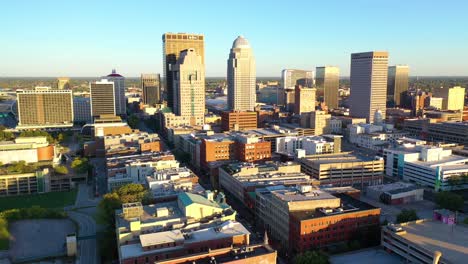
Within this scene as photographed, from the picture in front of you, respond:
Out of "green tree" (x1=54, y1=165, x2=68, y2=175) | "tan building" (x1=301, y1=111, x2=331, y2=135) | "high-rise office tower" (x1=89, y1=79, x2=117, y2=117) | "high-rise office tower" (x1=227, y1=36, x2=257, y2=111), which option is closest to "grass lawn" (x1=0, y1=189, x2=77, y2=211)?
"green tree" (x1=54, y1=165, x2=68, y2=175)

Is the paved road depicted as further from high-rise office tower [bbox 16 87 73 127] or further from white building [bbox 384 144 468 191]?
high-rise office tower [bbox 16 87 73 127]

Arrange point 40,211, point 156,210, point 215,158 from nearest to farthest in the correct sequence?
point 156,210, point 40,211, point 215,158

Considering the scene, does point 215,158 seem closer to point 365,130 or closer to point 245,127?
point 245,127

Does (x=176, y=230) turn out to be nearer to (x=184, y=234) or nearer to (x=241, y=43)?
(x=184, y=234)

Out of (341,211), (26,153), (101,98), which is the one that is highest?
(101,98)

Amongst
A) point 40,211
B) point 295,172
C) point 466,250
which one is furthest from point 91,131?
point 466,250

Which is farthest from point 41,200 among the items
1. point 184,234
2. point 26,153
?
point 184,234

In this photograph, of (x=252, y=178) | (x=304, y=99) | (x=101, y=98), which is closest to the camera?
(x=252, y=178)
